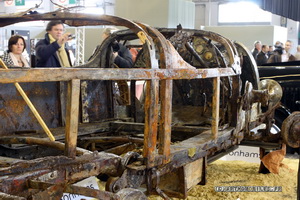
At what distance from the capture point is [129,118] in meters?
4.57

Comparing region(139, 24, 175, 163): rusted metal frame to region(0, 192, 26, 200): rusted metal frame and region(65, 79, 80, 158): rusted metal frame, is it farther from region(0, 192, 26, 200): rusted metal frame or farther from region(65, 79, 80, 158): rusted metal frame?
region(0, 192, 26, 200): rusted metal frame

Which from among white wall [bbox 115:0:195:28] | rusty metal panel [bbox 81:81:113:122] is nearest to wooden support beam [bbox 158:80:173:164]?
rusty metal panel [bbox 81:81:113:122]

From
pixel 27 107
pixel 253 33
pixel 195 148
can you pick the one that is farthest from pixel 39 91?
pixel 253 33

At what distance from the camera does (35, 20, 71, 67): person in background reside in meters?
4.63

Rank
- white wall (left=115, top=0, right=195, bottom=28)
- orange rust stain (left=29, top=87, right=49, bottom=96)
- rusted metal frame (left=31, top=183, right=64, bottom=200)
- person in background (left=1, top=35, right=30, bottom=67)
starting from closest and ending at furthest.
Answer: rusted metal frame (left=31, top=183, right=64, bottom=200)
orange rust stain (left=29, top=87, right=49, bottom=96)
person in background (left=1, top=35, right=30, bottom=67)
white wall (left=115, top=0, right=195, bottom=28)

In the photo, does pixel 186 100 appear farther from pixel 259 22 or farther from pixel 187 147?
pixel 259 22

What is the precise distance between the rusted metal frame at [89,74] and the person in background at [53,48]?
7.41ft

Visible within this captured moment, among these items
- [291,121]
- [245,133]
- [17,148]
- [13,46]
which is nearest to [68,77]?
[17,148]


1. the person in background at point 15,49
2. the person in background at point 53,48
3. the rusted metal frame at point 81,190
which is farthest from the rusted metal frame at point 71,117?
the person in background at point 15,49

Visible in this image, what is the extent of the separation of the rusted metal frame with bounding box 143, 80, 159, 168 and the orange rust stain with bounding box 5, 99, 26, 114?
4.97ft

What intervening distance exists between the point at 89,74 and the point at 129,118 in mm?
2534

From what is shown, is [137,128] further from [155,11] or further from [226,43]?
[155,11]

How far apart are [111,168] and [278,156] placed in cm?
283

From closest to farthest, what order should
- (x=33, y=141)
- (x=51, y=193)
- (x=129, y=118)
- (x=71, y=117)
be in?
(x=51, y=193)
(x=71, y=117)
(x=33, y=141)
(x=129, y=118)
